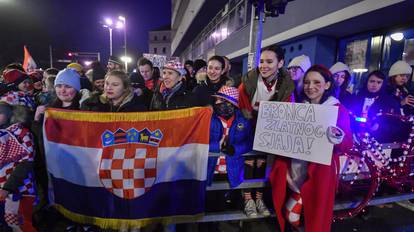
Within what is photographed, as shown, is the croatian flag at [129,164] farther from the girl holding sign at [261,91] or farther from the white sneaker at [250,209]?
the girl holding sign at [261,91]


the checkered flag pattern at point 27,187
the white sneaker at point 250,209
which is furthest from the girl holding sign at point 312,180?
the checkered flag pattern at point 27,187

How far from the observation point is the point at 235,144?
2936 millimetres

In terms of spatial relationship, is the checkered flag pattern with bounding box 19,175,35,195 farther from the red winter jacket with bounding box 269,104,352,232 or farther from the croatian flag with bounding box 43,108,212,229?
the red winter jacket with bounding box 269,104,352,232

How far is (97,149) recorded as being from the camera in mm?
2697

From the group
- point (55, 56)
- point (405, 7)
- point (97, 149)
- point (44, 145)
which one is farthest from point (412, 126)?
point (55, 56)

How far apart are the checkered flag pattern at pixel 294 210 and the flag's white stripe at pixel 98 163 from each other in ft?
3.73

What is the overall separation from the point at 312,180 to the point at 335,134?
62 centimetres

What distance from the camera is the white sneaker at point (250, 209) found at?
9.92 feet

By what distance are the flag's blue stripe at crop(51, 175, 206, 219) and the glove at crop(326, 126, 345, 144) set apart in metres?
1.45

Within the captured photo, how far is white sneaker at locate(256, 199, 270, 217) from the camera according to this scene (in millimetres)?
3070

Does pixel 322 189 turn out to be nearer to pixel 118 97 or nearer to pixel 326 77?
pixel 326 77

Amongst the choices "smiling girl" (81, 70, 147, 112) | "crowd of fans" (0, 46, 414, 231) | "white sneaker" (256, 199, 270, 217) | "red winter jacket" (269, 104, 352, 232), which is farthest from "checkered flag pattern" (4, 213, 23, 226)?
"red winter jacket" (269, 104, 352, 232)

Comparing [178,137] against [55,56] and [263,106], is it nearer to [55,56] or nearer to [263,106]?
[263,106]

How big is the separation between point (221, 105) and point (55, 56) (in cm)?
5469
